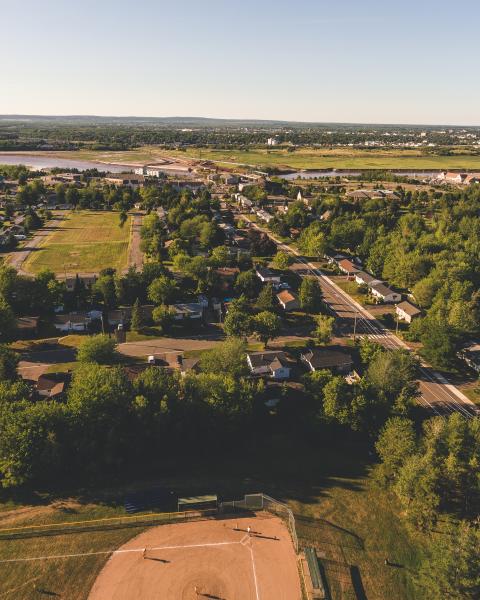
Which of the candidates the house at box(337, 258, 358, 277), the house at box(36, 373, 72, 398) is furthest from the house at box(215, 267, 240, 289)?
the house at box(36, 373, 72, 398)

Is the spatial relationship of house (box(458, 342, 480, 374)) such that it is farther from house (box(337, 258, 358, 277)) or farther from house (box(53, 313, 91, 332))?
house (box(53, 313, 91, 332))

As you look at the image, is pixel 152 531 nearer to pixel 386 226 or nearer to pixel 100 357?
pixel 100 357

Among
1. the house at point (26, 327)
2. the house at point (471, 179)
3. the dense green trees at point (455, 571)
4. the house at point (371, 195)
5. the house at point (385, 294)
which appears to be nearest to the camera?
the dense green trees at point (455, 571)

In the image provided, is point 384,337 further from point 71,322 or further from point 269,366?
point 71,322

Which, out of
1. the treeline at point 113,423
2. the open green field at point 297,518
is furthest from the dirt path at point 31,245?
the open green field at point 297,518

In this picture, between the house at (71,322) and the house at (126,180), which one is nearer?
the house at (71,322)

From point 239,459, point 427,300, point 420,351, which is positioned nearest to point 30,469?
point 239,459

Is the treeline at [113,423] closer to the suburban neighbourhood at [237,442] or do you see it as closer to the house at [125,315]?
the suburban neighbourhood at [237,442]

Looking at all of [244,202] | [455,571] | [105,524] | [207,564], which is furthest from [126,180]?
[455,571]
